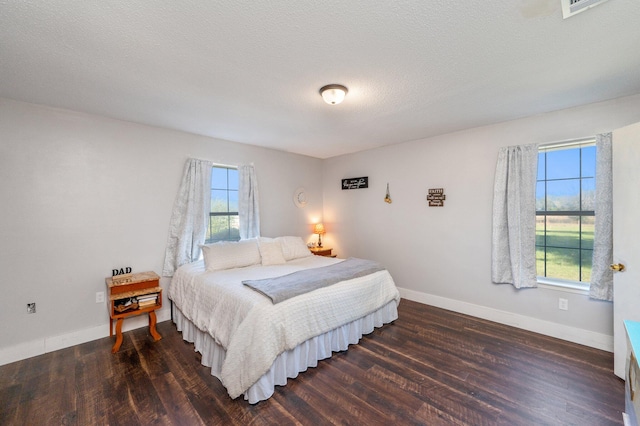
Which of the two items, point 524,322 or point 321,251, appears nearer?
→ point 524,322

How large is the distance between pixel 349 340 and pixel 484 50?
2.67 meters

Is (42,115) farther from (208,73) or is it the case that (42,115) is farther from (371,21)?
(371,21)

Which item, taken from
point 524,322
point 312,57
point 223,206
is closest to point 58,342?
point 223,206

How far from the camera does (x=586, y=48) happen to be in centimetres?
172

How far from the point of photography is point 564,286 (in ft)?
9.20

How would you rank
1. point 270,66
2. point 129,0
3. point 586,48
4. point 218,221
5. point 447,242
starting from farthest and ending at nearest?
point 218,221 → point 447,242 → point 270,66 → point 586,48 → point 129,0

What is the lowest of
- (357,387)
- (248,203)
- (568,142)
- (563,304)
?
(357,387)

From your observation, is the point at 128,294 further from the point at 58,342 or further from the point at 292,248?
the point at 292,248

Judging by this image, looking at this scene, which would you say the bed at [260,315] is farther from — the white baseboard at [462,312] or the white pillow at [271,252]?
the white baseboard at [462,312]

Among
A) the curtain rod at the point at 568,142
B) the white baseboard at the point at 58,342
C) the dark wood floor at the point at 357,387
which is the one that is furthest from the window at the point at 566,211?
the white baseboard at the point at 58,342

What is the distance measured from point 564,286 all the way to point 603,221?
2.50ft

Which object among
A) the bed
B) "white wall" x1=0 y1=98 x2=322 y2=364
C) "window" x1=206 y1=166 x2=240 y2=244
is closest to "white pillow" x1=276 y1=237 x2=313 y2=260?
the bed

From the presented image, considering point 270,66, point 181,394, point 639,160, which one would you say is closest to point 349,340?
point 181,394

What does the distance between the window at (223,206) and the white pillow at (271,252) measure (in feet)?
1.91
